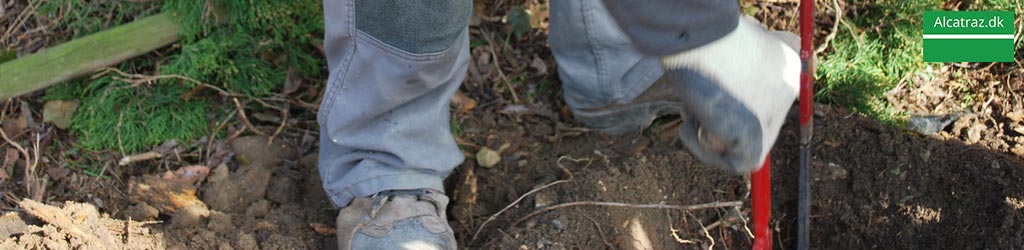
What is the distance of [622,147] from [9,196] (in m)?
1.47

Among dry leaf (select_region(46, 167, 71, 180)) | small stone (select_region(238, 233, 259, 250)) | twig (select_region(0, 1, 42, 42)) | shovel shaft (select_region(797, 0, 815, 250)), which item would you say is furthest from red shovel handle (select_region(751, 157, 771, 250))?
twig (select_region(0, 1, 42, 42))

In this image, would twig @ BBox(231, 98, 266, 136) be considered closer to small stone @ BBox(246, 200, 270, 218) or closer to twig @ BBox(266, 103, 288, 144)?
twig @ BBox(266, 103, 288, 144)

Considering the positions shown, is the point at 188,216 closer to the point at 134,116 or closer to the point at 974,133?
the point at 134,116

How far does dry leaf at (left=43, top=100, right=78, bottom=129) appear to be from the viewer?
2.35 m

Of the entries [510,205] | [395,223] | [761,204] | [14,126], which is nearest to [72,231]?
[395,223]

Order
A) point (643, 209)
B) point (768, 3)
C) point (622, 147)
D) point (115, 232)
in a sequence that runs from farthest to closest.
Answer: point (768, 3), point (622, 147), point (643, 209), point (115, 232)

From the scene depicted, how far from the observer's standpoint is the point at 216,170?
7.25 ft

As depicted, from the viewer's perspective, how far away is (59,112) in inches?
92.9

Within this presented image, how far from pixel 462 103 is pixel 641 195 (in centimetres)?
57

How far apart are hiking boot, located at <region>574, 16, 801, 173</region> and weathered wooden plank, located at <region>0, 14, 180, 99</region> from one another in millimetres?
1490

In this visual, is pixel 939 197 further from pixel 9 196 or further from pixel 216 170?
pixel 9 196

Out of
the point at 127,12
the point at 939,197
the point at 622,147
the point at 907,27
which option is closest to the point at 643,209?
the point at 622,147

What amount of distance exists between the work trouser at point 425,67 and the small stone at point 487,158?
0.18m

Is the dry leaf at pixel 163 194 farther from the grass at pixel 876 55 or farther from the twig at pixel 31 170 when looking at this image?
the grass at pixel 876 55
